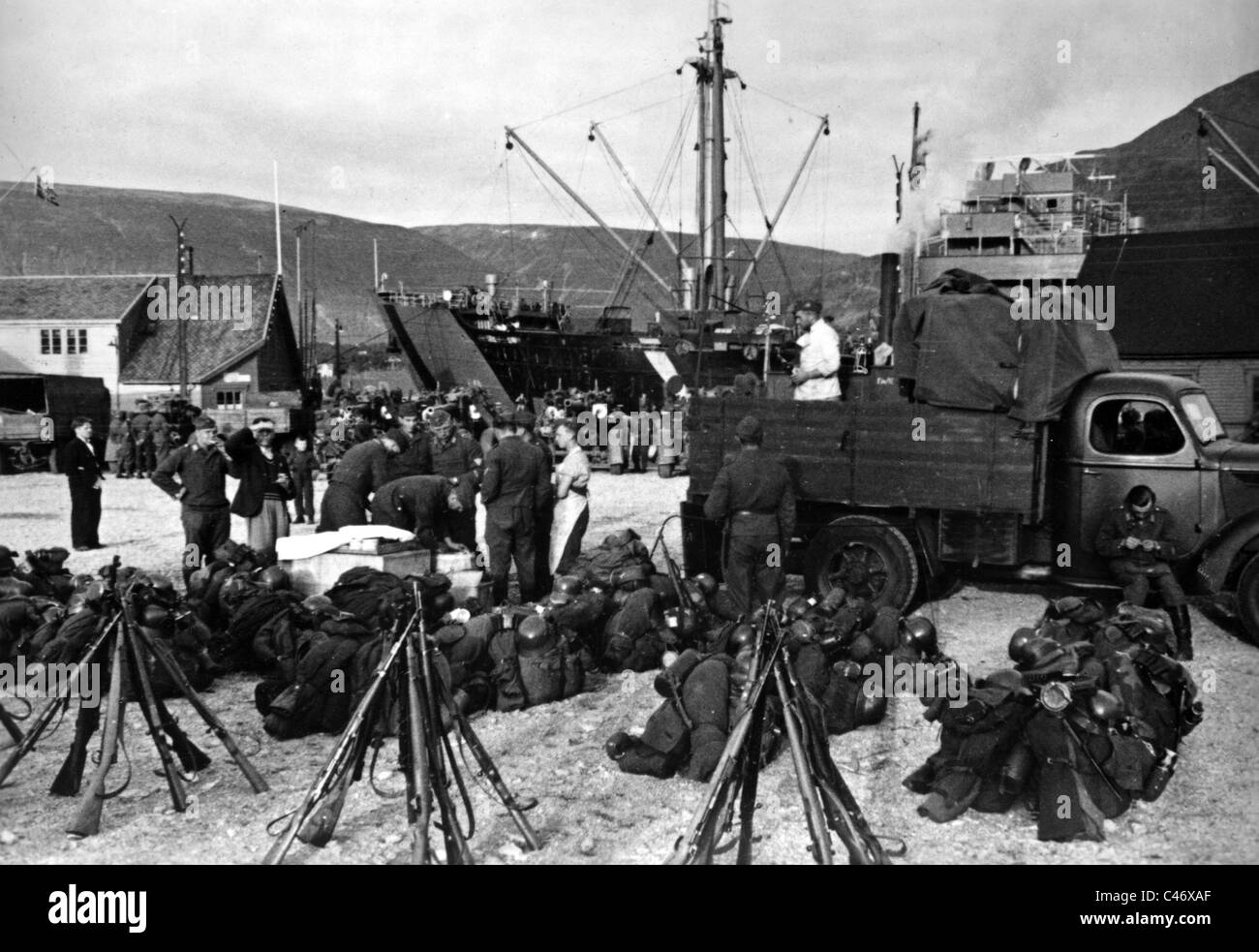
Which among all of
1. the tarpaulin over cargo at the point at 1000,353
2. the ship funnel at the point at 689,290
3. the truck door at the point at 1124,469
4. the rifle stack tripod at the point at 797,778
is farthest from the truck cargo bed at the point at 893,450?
the ship funnel at the point at 689,290

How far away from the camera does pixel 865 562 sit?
9156 mm

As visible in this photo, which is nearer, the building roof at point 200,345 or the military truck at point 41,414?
the military truck at point 41,414

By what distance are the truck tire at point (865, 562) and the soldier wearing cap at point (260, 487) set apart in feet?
16.0

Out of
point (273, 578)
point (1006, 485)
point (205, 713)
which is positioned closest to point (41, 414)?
point (273, 578)

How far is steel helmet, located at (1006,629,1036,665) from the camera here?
5.51m

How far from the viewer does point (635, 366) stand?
3897cm

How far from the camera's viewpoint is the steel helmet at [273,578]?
26.3 feet

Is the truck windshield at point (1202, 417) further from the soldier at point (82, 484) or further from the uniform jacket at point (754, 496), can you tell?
the soldier at point (82, 484)

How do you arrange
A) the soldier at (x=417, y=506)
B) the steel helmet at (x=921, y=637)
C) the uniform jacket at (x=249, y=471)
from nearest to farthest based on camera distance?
the steel helmet at (x=921, y=637) < the soldier at (x=417, y=506) < the uniform jacket at (x=249, y=471)

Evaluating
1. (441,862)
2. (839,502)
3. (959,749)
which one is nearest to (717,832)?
(441,862)

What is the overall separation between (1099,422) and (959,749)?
453cm

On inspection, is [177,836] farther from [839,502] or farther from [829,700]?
[839,502]

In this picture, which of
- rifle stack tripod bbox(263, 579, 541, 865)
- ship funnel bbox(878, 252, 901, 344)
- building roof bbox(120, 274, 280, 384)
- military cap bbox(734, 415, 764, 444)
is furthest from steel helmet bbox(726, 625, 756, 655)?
building roof bbox(120, 274, 280, 384)

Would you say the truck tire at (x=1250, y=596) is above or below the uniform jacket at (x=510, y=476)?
below
